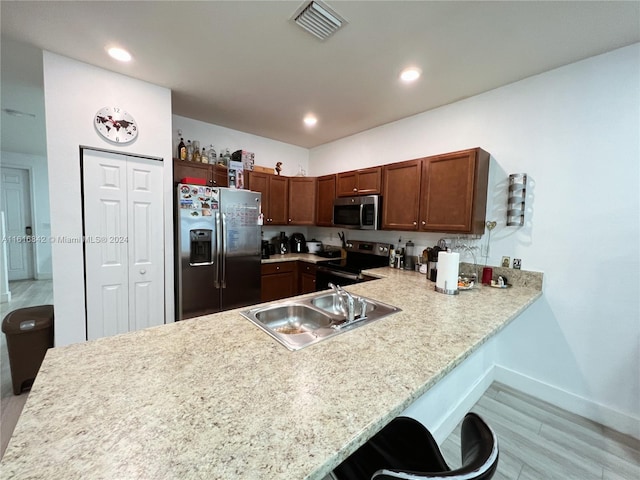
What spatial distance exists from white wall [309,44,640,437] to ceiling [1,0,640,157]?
223 mm

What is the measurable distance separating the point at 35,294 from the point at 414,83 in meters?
6.92

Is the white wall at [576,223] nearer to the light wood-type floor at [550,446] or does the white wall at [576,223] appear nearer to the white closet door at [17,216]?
the light wood-type floor at [550,446]

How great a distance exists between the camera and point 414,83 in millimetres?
2318

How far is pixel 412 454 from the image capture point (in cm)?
99

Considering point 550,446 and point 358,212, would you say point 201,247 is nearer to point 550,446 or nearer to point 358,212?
point 358,212

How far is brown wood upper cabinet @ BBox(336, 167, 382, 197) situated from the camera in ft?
10.2

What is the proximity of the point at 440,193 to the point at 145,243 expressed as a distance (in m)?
2.91

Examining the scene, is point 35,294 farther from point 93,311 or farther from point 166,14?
point 166,14

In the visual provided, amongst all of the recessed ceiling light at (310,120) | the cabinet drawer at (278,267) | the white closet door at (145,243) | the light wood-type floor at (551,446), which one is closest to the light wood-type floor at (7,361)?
the white closet door at (145,243)

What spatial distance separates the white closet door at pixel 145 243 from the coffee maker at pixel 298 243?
2056 millimetres

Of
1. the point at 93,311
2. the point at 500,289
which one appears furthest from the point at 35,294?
the point at 500,289

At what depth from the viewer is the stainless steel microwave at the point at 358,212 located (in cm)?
307

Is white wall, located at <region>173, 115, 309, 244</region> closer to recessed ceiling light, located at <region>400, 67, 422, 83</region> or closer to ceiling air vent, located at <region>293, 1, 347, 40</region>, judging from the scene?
ceiling air vent, located at <region>293, 1, 347, 40</region>

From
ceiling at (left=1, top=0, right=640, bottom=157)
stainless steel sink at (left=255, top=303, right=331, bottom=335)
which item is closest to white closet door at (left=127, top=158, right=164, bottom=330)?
ceiling at (left=1, top=0, right=640, bottom=157)
